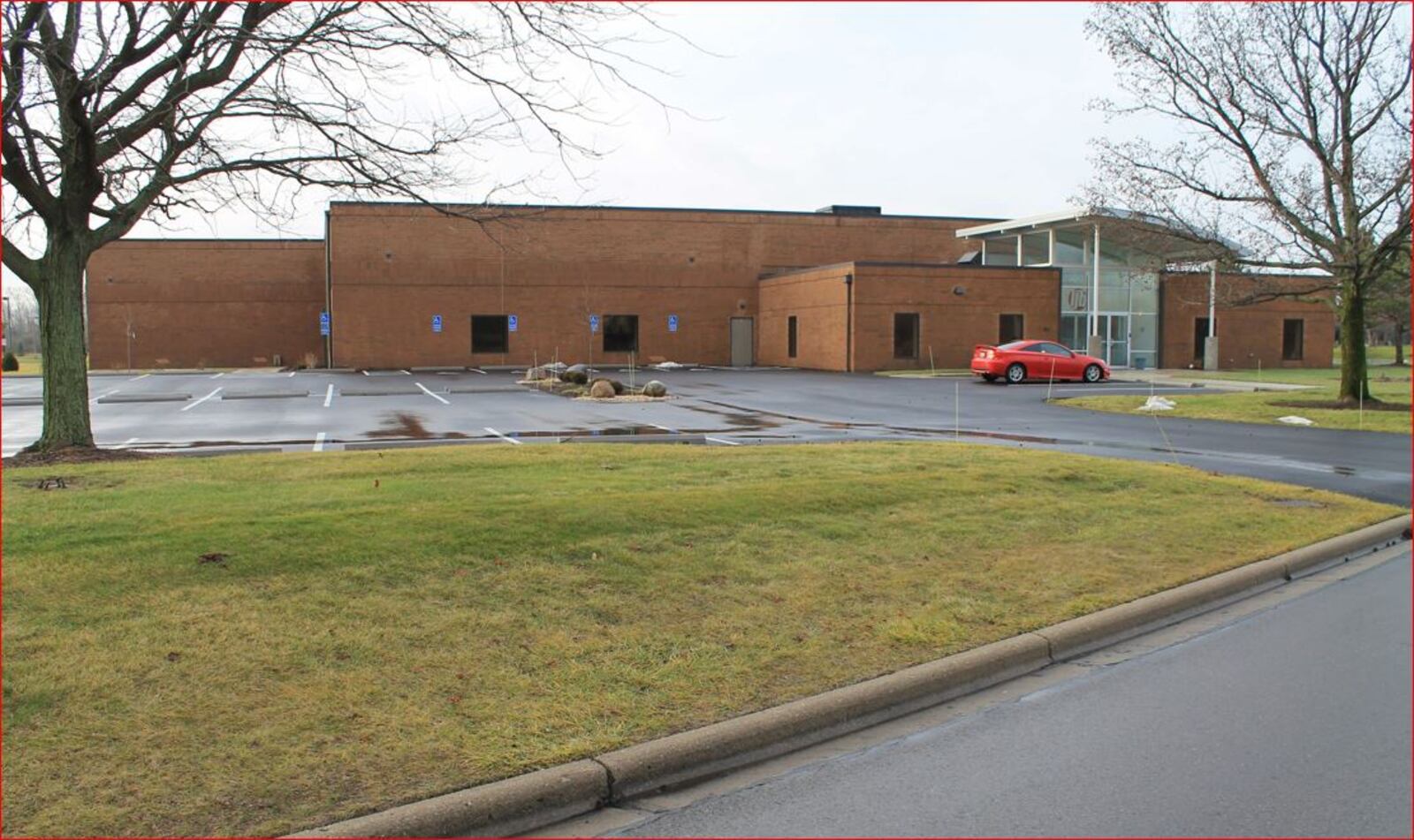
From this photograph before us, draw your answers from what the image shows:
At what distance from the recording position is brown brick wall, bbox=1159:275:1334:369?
155 ft

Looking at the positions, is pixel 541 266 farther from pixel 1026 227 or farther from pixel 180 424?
pixel 180 424

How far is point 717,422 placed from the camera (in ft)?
70.1

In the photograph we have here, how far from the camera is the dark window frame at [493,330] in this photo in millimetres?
49812

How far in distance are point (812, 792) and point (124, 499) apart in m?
6.62

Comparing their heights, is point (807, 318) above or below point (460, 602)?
above

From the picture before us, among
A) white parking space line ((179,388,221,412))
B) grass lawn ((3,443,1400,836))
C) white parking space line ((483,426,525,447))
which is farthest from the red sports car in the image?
grass lawn ((3,443,1400,836))

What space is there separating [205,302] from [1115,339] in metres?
42.7

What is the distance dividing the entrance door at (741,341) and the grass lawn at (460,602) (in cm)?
4159

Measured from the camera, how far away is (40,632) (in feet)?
18.2

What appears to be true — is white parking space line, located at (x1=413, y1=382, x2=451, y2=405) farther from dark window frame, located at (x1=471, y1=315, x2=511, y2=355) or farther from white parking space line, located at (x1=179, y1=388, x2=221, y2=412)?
dark window frame, located at (x1=471, y1=315, x2=511, y2=355)

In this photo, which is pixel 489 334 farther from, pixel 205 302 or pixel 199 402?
pixel 199 402

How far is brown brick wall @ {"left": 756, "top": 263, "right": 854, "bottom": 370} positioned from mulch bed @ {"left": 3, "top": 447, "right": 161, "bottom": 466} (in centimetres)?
3316

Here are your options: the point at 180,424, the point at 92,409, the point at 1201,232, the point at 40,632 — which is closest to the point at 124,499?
the point at 40,632

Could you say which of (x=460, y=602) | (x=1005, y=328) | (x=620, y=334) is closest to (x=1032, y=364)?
(x=1005, y=328)
